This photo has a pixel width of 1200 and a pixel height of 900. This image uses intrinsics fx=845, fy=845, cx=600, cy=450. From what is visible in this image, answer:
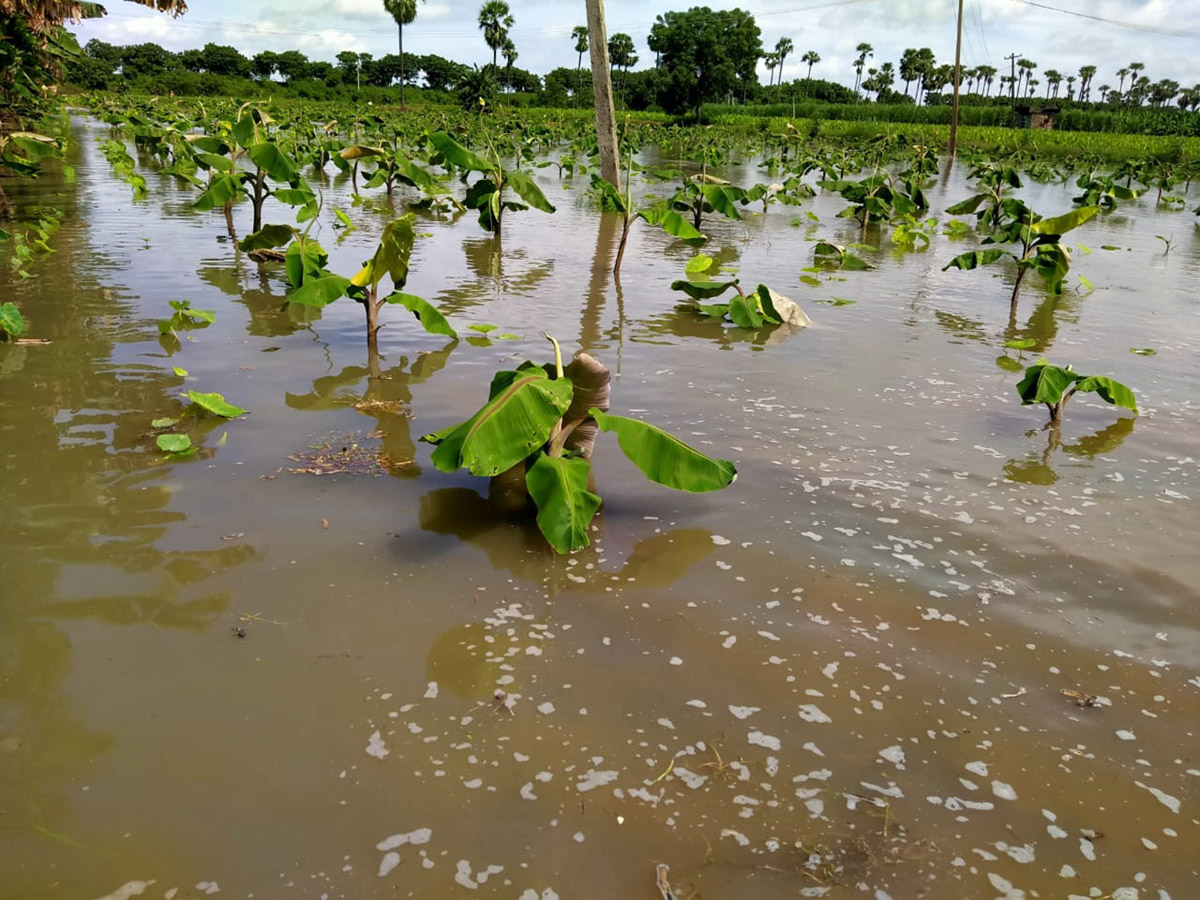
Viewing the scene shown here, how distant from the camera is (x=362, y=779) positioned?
2.12m

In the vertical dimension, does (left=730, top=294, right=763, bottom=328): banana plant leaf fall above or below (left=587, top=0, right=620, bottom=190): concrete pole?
below

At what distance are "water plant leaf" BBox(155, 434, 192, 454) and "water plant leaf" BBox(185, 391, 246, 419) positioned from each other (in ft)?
1.01

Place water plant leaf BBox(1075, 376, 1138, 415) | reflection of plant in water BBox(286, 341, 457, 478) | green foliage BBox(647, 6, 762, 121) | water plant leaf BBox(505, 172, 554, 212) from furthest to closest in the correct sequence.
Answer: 1. green foliage BBox(647, 6, 762, 121)
2. water plant leaf BBox(505, 172, 554, 212)
3. water plant leaf BBox(1075, 376, 1138, 415)
4. reflection of plant in water BBox(286, 341, 457, 478)

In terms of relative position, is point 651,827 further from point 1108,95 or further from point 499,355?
point 1108,95

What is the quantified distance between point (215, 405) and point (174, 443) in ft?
1.45

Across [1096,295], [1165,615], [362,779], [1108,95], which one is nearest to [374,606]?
[362,779]

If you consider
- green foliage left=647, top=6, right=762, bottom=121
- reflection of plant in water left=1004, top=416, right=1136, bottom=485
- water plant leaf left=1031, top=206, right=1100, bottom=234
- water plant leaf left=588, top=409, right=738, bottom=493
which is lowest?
reflection of plant in water left=1004, top=416, right=1136, bottom=485

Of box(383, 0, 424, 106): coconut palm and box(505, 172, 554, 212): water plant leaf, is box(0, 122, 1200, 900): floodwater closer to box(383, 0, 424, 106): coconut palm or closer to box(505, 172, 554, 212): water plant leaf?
box(505, 172, 554, 212): water plant leaf

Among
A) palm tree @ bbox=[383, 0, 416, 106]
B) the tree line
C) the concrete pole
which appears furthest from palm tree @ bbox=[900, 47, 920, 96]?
A: the concrete pole

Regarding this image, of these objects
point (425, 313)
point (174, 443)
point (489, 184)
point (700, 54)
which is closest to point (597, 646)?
point (174, 443)

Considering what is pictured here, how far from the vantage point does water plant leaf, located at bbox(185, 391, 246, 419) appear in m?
4.15

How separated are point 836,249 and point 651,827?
898 centimetres

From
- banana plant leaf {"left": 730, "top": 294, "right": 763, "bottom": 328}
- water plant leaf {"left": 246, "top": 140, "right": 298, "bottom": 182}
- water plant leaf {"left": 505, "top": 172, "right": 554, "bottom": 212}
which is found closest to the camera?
banana plant leaf {"left": 730, "top": 294, "right": 763, "bottom": 328}

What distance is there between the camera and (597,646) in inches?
107
